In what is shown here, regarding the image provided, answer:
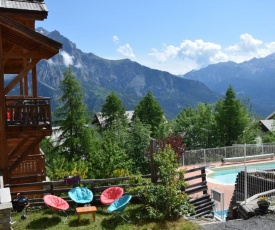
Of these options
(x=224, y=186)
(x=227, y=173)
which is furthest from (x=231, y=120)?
(x=224, y=186)

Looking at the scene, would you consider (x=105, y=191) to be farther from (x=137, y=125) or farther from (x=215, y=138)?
(x=215, y=138)

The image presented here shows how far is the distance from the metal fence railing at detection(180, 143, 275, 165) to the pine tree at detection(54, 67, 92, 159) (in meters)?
8.28

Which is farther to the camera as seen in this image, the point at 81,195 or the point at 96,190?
the point at 96,190

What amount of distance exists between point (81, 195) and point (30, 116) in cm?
296

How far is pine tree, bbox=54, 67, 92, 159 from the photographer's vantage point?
27.1 meters

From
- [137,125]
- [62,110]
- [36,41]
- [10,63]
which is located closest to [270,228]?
[36,41]

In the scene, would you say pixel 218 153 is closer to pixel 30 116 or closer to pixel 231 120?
pixel 231 120

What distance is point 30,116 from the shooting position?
10742 millimetres

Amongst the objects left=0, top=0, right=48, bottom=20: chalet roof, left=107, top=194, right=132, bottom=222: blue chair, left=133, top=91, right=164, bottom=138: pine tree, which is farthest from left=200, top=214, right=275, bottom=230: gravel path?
left=133, top=91, right=164, bottom=138: pine tree

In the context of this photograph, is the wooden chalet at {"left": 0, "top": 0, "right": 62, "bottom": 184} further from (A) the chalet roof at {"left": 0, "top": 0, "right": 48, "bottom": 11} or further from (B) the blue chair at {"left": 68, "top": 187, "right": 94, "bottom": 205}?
(B) the blue chair at {"left": 68, "top": 187, "right": 94, "bottom": 205}

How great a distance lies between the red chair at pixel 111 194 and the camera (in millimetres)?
10383

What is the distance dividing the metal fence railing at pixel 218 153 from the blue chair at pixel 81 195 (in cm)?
1543

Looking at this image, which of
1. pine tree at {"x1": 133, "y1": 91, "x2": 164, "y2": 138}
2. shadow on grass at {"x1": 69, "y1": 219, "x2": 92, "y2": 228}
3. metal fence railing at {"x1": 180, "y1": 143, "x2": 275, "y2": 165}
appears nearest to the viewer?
shadow on grass at {"x1": 69, "y1": 219, "x2": 92, "y2": 228}

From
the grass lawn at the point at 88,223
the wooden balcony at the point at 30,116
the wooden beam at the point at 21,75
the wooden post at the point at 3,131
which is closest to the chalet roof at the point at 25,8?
the wooden beam at the point at 21,75
